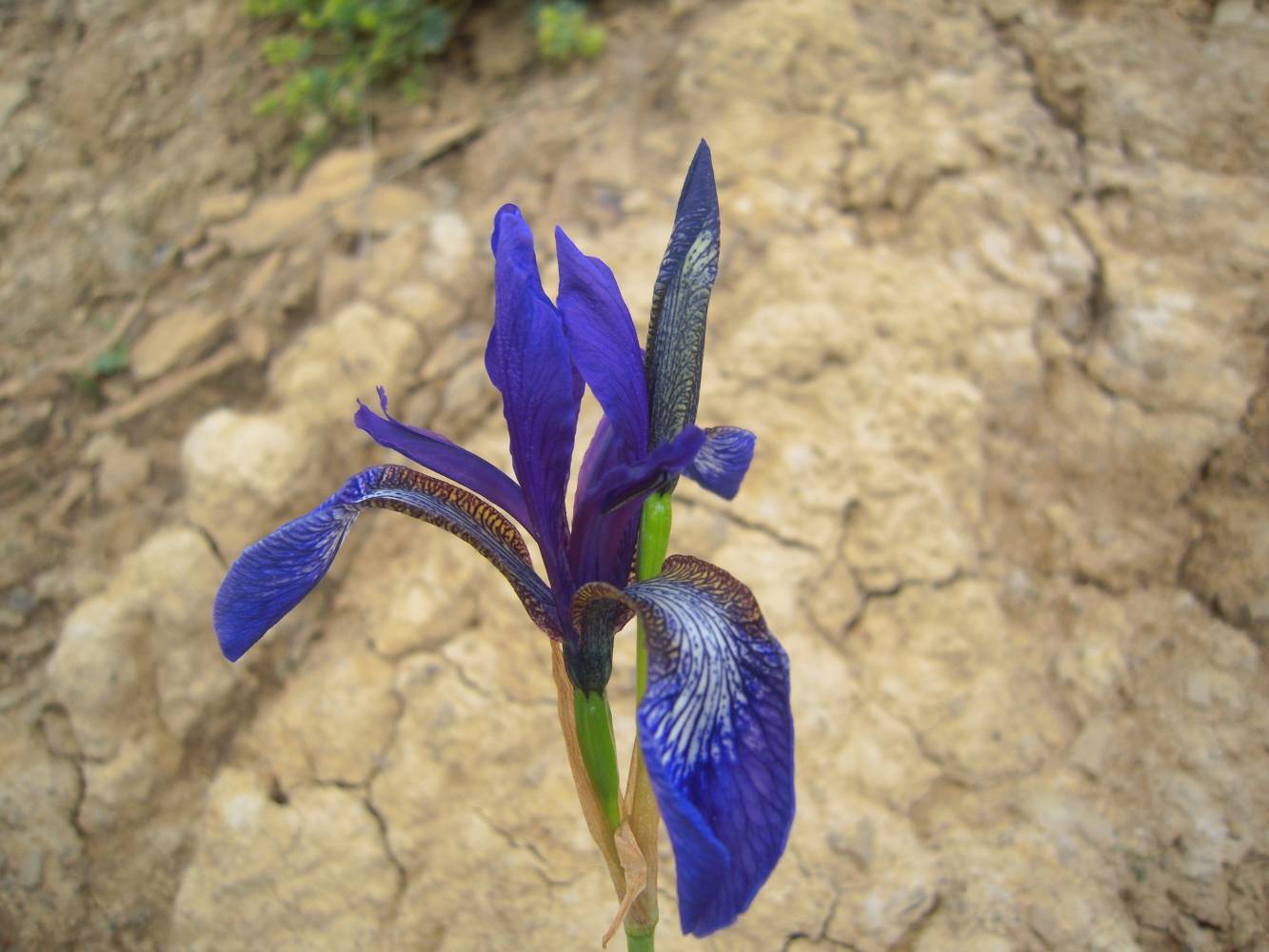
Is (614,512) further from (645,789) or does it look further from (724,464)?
(645,789)

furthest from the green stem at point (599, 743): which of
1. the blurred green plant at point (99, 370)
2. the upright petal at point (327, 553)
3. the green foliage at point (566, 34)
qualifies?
the green foliage at point (566, 34)

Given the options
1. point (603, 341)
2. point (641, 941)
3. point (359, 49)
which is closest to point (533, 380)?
point (603, 341)

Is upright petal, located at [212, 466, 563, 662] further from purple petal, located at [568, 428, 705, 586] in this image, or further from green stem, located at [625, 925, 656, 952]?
green stem, located at [625, 925, 656, 952]

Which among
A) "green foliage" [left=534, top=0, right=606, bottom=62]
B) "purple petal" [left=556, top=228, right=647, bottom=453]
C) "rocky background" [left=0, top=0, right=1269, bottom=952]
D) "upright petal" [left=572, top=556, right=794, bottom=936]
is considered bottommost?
"rocky background" [left=0, top=0, right=1269, bottom=952]

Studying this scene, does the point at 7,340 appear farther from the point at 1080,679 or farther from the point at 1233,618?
the point at 1233,618

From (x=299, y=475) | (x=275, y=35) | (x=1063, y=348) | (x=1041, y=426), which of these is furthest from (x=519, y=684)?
(x=275, y=35)

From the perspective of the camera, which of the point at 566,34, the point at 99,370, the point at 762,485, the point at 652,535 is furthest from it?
the point at 566,34

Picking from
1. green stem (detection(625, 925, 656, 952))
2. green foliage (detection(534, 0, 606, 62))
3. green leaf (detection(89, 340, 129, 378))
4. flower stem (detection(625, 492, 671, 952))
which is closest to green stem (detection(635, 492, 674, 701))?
flower stem (detection(625, 492, 671, 952))

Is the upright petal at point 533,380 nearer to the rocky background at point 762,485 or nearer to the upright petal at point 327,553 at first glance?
the upright petal at point 327,553
